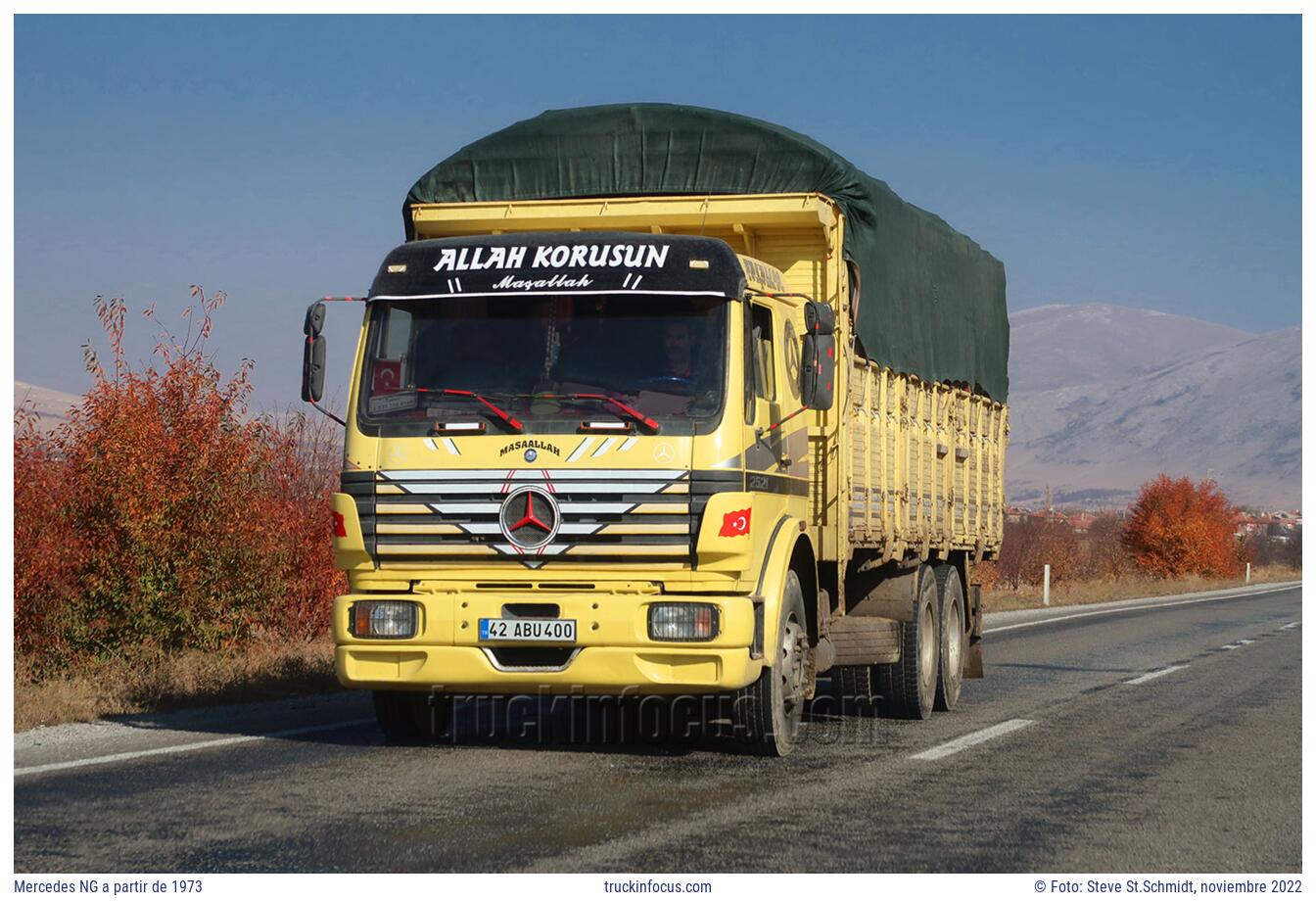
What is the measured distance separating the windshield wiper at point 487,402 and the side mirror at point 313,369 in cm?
79

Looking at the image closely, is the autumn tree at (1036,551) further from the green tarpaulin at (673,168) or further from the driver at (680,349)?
the driver at (680,349)

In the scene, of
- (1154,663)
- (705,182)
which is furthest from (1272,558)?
(705,182)

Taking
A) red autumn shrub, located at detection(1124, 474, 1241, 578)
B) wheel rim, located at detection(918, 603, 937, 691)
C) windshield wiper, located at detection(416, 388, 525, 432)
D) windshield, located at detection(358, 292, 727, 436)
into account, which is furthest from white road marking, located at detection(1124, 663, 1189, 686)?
red autumn shrub, located at detection(1124, 474, 1241, 578)

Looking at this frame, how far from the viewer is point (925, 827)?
7895 mm

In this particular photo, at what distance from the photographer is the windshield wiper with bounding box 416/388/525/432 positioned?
970cm

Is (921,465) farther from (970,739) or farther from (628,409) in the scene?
(628,409)

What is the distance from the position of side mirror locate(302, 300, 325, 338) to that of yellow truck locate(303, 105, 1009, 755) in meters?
0.13

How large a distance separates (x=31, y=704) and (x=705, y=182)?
590 cm

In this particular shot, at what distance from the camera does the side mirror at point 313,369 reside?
1045 cm

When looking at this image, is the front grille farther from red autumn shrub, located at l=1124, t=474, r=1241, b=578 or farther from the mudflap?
red autumn shrub, located at l=1124, t=474, r=1241, b=578

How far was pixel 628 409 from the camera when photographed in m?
9.68

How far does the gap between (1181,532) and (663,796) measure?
8100 cm

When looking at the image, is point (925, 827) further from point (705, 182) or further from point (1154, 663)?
point (1154, 663)

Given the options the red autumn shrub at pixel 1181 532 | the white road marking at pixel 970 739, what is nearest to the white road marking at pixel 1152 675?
the white road marking at pixel 970 739
